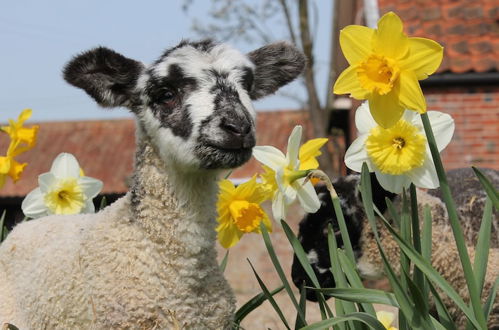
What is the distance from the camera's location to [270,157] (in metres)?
3.32

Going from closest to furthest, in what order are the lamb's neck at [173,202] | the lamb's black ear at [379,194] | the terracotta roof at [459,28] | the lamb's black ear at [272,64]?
the lamb's neck at [173,202] < the lamb's black ear at [272,64] < the lamb's black ear at [379,194] < the terracotta roof at [459,28]

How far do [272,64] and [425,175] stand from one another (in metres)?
1.37

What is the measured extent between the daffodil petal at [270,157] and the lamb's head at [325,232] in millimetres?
1298

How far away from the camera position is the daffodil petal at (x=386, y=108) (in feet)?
8.27

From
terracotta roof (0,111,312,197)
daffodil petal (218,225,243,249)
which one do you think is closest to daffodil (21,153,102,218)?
daffodil petal (218,225,243,249)

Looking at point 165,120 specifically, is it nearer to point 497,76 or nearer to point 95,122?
point 497,76

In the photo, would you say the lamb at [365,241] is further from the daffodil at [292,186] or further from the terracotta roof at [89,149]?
the terracotta roof at [89,149]

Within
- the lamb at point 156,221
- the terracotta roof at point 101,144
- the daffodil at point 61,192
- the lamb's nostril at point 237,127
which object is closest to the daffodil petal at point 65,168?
the daffodil at point 61,192

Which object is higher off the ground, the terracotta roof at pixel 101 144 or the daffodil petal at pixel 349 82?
the daffodil petal at pixel 349 82

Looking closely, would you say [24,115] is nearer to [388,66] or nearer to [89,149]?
[388,66]

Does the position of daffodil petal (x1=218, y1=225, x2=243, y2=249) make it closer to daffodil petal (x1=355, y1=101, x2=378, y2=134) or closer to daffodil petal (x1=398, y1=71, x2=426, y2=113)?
daffodil petal (x1=355, y1=101, x2=378, y2=134)

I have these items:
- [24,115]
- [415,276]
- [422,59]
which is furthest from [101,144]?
[422,59]

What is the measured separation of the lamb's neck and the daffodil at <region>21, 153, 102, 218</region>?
1.12 metres

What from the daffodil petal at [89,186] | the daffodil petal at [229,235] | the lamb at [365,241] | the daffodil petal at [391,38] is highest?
the daffodil petal at [391,38]
